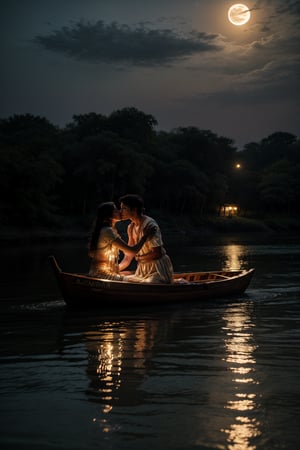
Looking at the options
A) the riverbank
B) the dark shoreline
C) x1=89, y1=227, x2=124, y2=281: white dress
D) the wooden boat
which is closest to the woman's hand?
x1=89, y1=227, x2=124, y2=281: white dress

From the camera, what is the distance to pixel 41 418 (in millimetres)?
4496

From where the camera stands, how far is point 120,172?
156ft

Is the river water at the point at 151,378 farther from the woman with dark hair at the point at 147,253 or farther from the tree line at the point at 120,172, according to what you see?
the tree line at the point at 120,172

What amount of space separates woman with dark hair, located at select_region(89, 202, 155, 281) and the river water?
30.5 inches

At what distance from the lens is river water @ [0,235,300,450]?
4.16m

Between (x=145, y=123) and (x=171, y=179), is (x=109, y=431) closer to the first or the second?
(x=171, y=179)

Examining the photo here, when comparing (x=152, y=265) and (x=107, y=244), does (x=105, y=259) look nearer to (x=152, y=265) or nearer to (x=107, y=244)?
(x=107, y=244)

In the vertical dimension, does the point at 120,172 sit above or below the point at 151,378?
above

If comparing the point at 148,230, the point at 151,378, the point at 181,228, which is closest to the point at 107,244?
the point at 148,230

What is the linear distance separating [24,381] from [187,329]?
3334 millimetres

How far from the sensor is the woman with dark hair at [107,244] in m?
9.79

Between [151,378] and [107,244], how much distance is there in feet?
14.7

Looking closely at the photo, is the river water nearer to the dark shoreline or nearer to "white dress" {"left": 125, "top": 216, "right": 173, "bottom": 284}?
"white dress" {"left": 125, "top": 216, "right": 173, "bottom": 284}

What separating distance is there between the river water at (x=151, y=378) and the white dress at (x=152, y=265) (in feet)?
1.94
